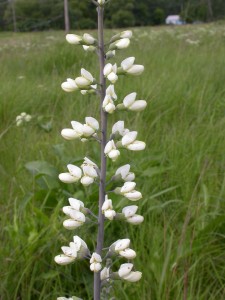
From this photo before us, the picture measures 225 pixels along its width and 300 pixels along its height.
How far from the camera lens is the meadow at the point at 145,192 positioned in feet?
6.86

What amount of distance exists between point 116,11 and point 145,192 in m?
10.6

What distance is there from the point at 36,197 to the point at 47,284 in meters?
0.64

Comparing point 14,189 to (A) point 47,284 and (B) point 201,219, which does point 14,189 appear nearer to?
(A) point 47,284

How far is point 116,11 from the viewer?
12.5 m

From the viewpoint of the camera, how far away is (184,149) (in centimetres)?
309

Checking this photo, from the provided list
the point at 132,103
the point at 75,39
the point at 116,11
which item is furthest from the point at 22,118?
the point at 116,11

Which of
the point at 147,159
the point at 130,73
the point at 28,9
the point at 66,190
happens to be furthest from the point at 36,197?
the point at 28,9

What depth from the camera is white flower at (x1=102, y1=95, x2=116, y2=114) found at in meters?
1.32

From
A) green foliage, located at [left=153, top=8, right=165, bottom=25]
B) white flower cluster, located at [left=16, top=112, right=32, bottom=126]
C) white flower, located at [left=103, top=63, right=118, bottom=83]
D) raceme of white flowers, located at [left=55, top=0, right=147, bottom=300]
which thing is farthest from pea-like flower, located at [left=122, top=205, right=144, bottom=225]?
green foliage, located at [left=153, top=8, right=165, bottom=25]

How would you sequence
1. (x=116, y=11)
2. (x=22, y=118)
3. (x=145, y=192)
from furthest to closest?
(x=116, y=11) < (x=22, y=118) < (x=145, y=192)

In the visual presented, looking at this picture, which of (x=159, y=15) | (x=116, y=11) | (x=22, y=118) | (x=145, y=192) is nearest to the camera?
(x=145, y=192)

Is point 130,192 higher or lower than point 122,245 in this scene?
higher

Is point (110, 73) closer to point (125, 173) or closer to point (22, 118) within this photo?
point (125, 173)

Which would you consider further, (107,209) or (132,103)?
(132,103)
